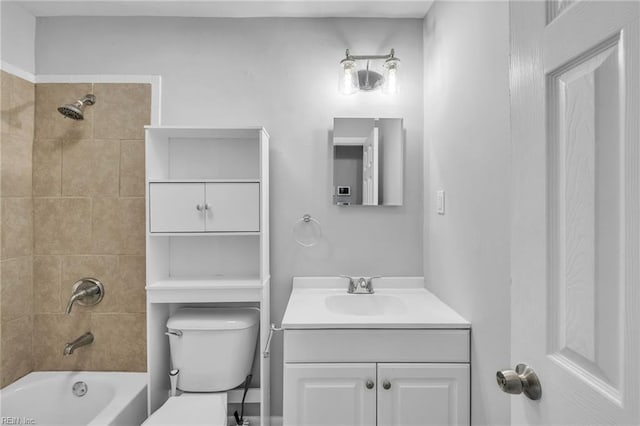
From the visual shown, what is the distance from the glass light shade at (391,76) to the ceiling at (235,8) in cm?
30

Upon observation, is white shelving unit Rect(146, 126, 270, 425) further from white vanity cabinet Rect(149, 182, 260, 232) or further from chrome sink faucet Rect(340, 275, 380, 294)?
chrome sink faucet Rect(340, 275, 380, 294)

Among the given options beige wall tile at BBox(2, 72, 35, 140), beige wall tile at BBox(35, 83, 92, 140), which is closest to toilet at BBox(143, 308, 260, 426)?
beige wall tile at BBox(35, 83, 92, 140)

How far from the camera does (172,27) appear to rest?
2.15 metres

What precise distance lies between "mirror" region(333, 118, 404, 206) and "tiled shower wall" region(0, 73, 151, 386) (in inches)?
44.7

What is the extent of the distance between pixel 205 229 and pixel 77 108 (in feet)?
3.18

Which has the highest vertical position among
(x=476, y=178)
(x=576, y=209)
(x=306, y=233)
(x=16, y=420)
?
(x=476, y=178)

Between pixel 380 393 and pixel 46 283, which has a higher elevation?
pixel 46 283

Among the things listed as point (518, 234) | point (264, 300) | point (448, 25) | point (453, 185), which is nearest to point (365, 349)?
point (264, 300)

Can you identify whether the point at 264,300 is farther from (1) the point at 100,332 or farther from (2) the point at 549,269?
(2) the point at 549,269

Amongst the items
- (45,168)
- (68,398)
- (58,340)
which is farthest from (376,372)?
(45,168)

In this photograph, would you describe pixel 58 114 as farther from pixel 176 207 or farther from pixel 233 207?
pixel 233 207

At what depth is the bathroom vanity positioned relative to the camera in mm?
1499

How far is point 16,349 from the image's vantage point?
203 centimetres

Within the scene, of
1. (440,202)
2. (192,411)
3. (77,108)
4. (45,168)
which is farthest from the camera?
(45,168)
